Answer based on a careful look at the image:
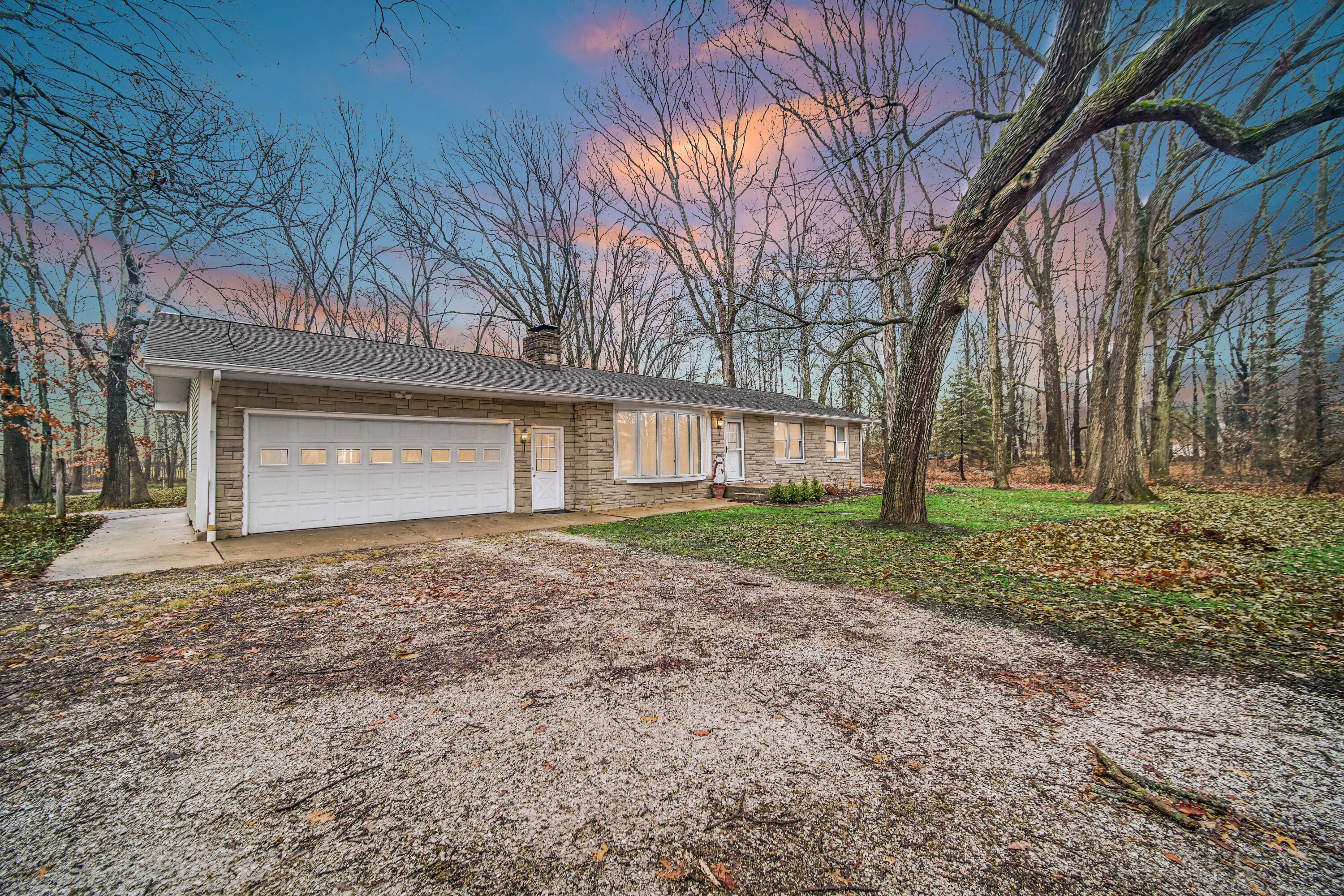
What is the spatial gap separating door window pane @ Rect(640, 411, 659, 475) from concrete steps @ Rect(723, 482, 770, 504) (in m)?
2.46

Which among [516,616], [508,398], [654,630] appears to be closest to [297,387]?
[508,398]

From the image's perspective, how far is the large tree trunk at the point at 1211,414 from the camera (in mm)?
15977

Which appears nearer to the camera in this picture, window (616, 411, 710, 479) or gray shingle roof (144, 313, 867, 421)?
gray shingle roof (144, 313, 867, 421)

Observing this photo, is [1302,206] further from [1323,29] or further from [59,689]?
[59,689]

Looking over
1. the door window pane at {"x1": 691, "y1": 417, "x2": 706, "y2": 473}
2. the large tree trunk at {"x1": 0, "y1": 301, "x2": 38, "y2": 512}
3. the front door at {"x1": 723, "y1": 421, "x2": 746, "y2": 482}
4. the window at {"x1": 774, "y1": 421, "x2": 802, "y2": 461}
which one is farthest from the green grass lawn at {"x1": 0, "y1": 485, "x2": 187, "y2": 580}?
the window at {"x1": 774, "y1": 421, "x2": 802, "y2": 461}

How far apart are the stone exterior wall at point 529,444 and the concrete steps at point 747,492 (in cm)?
68

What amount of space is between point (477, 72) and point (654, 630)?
915 centimetres

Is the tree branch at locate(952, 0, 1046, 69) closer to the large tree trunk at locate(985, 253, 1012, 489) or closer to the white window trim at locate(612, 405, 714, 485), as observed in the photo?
the white window trim at locate(612, 405, 714, 485)

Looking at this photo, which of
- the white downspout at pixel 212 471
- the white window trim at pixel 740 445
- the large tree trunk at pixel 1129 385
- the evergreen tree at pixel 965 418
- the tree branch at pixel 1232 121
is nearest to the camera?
the tree branch at pixel 1232 121

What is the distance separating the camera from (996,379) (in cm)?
1597

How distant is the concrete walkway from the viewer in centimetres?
618

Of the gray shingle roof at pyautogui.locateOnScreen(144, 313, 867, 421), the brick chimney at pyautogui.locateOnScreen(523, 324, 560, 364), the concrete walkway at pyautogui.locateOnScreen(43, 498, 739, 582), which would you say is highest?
the brick chimney at pyautogui.locateOnScreen(523, 324, 560, 364)

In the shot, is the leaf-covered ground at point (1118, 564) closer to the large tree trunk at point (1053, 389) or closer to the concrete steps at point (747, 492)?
the concrete steps at point (747, 492)

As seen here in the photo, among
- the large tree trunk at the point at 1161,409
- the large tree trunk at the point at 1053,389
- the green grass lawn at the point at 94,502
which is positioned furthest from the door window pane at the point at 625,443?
the large tree trunk at the point at 1053,389
